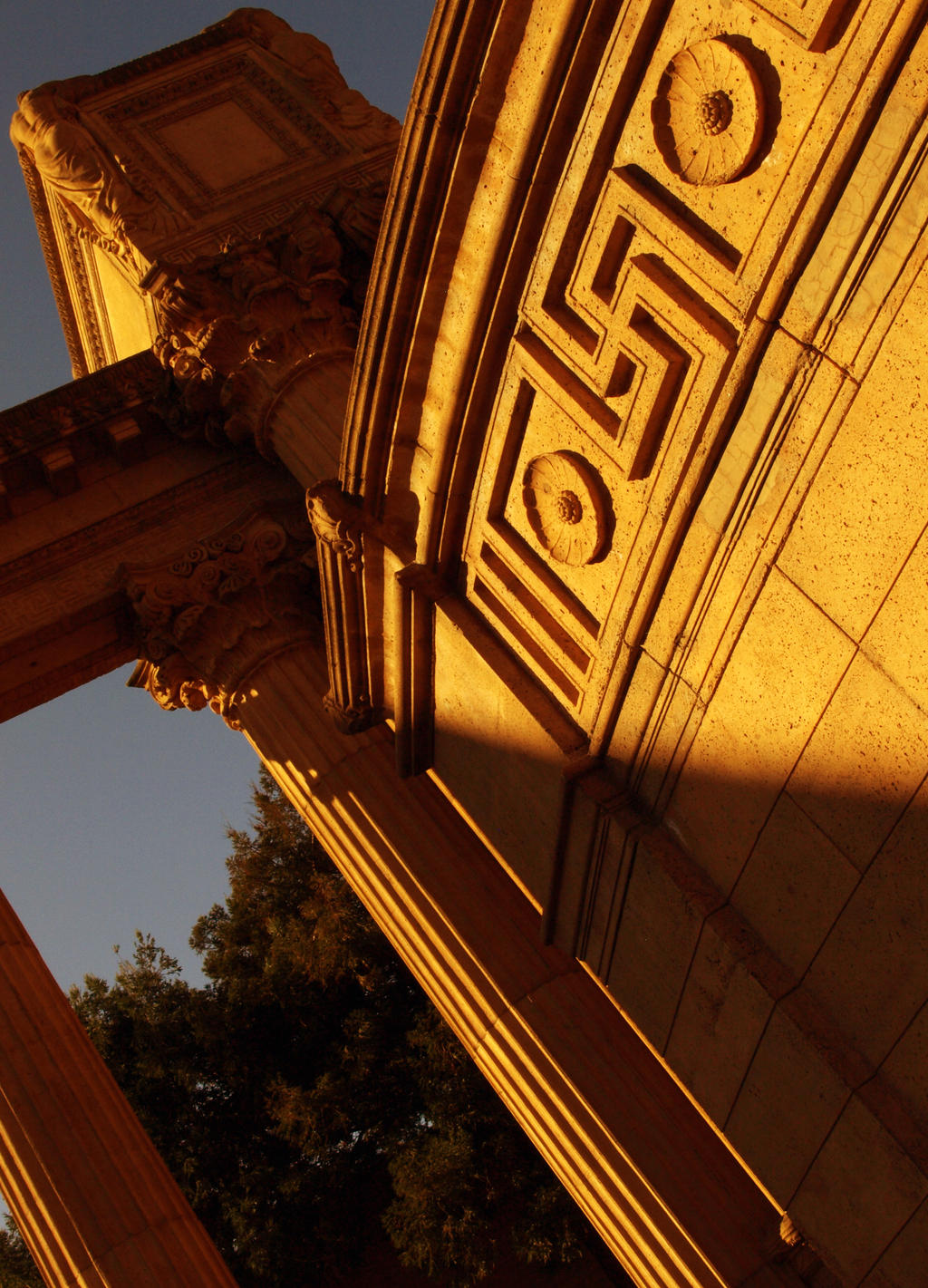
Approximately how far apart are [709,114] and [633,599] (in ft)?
→ 8.88

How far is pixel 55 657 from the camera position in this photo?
13516 millimetres

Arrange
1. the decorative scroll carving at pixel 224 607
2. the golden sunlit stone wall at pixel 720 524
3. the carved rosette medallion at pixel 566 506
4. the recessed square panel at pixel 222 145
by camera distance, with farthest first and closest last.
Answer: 1. the recessed square panel at pixel 222 145
2. the decorative scroll carving at pixel 224 607
3. the carved rosette medallion at pixel 566 506
4. the golden sunlit stone wall at pixel 720 524

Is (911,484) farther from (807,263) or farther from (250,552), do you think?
(250,552)

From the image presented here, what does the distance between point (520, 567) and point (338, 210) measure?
307 inches

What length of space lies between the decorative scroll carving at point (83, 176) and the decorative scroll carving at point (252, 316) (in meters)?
1.58

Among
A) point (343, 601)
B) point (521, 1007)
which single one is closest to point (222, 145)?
point (343, 601)

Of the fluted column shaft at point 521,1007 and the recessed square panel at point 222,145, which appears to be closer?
the fluted column shaft at point 521,1007

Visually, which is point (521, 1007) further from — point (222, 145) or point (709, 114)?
point (222, 145)

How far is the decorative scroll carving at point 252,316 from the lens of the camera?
1324 cm

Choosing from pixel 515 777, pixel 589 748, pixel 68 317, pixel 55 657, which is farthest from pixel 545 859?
pixel 68 317

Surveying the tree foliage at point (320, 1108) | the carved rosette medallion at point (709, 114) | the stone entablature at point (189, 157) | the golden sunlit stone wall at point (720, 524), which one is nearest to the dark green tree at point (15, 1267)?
the tree foliage at point (320, 1108)

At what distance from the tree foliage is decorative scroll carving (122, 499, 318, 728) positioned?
1740 centimetres

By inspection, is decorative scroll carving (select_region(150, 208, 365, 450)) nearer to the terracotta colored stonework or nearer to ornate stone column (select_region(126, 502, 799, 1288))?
the terracotta colored stonework

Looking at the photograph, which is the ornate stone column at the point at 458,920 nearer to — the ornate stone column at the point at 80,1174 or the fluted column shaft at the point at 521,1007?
the fluted column shaft at the point at 521,1007
